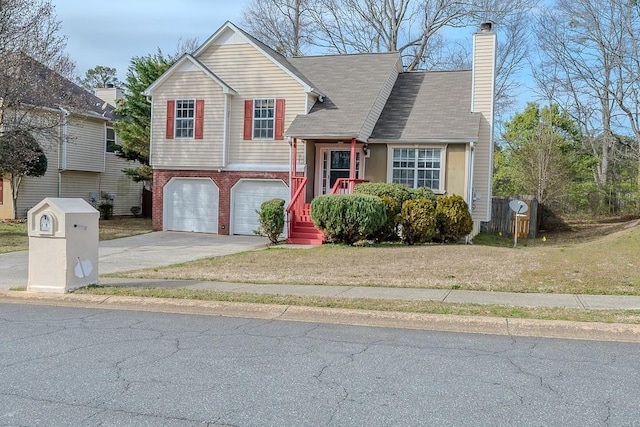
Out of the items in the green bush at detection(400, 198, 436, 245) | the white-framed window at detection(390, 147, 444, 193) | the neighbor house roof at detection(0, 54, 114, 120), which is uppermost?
the neighbor house roof at detection(0, 54, 114, 120)

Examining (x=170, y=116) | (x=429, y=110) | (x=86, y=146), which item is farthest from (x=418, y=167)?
(x=86, y=146)

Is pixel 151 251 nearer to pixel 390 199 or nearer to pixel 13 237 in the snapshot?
A: pixel 13 237

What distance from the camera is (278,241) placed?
18.6 meters

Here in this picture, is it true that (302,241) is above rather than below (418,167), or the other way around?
below

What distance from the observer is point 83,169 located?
29.8m

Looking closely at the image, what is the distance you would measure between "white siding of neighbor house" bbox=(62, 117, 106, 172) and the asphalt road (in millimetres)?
23720

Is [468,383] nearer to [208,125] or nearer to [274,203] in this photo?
[274,203]

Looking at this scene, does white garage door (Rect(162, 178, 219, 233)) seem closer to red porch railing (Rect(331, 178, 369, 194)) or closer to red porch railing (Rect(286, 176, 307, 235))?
red porch railing (Rect(286, 176, 307, 235))

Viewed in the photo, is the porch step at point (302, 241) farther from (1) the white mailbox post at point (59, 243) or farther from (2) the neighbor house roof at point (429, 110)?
(1) the white mailbox post at point (59, 243)

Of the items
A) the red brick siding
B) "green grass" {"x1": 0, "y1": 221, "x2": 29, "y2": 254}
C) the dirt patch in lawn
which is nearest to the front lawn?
"green grass" {"x1": 0, "y1": 221, "x2": 29, "y2": 254}

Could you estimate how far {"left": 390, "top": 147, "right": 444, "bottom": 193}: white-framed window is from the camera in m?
19.6

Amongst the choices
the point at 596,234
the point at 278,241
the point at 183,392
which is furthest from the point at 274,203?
the point at 596,234

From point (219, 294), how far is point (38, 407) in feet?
15.0

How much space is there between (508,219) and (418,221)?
1200 cm
